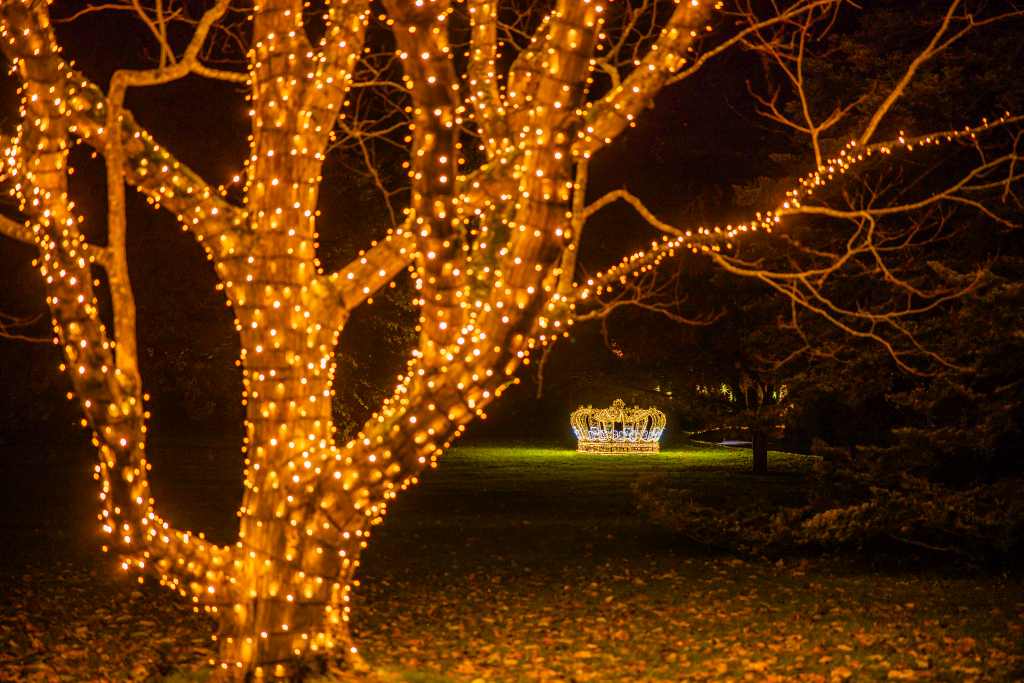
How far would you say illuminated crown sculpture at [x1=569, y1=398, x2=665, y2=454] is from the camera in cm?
3803

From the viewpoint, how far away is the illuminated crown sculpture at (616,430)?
3803 centimetres

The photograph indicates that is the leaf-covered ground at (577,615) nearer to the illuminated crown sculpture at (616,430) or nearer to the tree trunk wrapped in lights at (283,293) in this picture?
the tree trunk wrapped in lights at (283,293)

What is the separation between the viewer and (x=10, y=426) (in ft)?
60.8

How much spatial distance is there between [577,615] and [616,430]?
28.4m

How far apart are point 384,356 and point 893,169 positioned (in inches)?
356

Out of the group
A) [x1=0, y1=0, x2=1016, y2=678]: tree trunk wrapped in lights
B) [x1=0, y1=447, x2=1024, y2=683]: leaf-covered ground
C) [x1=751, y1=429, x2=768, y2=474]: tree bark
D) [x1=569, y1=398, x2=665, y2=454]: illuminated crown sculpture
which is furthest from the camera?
[x1=569, y1=398, x2=665, y2=454]: illuminated crown sculpture

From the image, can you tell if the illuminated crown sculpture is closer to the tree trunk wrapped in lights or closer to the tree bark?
the tree bark

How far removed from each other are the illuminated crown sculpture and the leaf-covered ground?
2033 centimetres

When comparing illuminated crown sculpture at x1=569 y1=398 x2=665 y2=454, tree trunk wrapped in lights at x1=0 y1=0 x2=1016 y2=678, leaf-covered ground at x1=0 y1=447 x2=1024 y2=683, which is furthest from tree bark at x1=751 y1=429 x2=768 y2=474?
tree trunk wrapped in lights at x1=0 y1=0 x2=1016 y2=678

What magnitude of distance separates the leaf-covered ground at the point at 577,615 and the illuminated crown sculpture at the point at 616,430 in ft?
66.7

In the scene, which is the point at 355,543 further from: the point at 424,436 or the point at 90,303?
the point at 90,303

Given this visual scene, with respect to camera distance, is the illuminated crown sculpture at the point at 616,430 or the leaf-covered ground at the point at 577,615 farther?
the illuminated crown sculpture at the point at 616,430

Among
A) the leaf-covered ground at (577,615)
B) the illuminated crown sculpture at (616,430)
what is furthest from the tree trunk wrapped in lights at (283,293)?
the illuminated crown sculpture at (616,430)

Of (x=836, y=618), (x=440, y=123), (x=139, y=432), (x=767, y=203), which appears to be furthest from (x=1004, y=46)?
(x=139, y=432)
